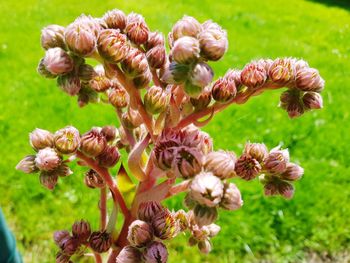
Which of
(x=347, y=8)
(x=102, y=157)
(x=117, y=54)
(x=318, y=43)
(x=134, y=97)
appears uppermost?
(x=117, y=54)

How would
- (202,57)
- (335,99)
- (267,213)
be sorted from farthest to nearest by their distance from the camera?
1. (335,99)
2. (267,213)
3. (202,57)

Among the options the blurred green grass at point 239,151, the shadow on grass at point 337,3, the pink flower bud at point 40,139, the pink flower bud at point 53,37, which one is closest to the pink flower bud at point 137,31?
the pink flower bud at point 53,37

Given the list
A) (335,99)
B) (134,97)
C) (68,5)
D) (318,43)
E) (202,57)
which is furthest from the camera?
(68,5)

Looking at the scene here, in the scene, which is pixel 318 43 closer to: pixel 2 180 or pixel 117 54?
pixel 2 180

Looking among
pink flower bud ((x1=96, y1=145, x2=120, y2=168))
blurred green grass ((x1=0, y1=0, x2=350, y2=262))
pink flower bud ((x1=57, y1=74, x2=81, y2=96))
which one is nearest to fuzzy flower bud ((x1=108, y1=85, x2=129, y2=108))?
pink flower bud ((x1=96, y1=145, x2=120, y2=168))

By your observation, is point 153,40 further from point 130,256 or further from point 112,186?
point 130,256

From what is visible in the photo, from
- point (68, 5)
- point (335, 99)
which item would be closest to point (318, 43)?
point (335, 99)

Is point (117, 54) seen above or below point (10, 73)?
above
